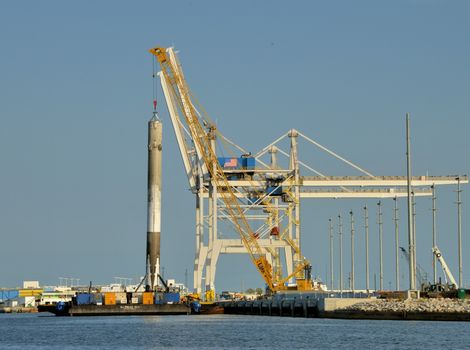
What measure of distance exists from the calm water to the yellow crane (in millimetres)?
30843

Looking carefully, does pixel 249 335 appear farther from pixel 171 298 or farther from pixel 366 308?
pixel 171 298

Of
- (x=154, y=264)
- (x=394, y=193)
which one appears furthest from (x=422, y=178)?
(x=154, y=264)

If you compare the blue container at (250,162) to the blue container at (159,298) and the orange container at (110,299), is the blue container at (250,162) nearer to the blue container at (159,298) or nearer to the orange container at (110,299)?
the blue container at (159,298)

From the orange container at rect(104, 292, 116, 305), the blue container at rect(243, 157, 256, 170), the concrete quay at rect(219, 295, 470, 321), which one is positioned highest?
the blue container at rect(243, 157, 256, 170)

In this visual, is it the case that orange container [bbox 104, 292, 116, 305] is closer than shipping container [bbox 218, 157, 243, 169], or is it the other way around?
orange container [bbox 104, 292, 116, 305]

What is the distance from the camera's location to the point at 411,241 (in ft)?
329

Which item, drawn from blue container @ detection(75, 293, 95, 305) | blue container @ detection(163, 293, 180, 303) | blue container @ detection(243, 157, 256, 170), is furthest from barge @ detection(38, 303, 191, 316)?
blue container @ detection(243, 157, 256, 170)

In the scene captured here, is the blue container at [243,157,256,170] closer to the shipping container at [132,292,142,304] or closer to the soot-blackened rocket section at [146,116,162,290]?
the soot-blackened rocket section at [146,116,162,290]

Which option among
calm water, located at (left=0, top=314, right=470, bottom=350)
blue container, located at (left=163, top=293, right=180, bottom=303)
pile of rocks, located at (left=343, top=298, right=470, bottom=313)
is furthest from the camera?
blue container, located at (left=163, top=293, right=180, bottom=303)

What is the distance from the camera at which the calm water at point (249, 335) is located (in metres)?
76.8

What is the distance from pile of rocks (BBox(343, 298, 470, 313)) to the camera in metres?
95.2

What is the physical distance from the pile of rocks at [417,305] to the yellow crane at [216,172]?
35.8 m

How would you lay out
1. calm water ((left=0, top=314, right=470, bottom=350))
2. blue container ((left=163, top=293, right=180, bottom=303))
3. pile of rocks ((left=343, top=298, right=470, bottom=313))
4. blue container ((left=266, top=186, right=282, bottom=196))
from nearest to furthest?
1. calm water ((left=0, top=314, right=470, bottom=350))
2. pile of rocks ((left=343, top=298, right=470, bottom=313))
3. blue container ((left=163, top=293, right=180, bottom=303))
4. blue container ((left=266, top=186, right=282, bottom=196))

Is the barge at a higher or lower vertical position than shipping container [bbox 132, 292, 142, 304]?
lower
